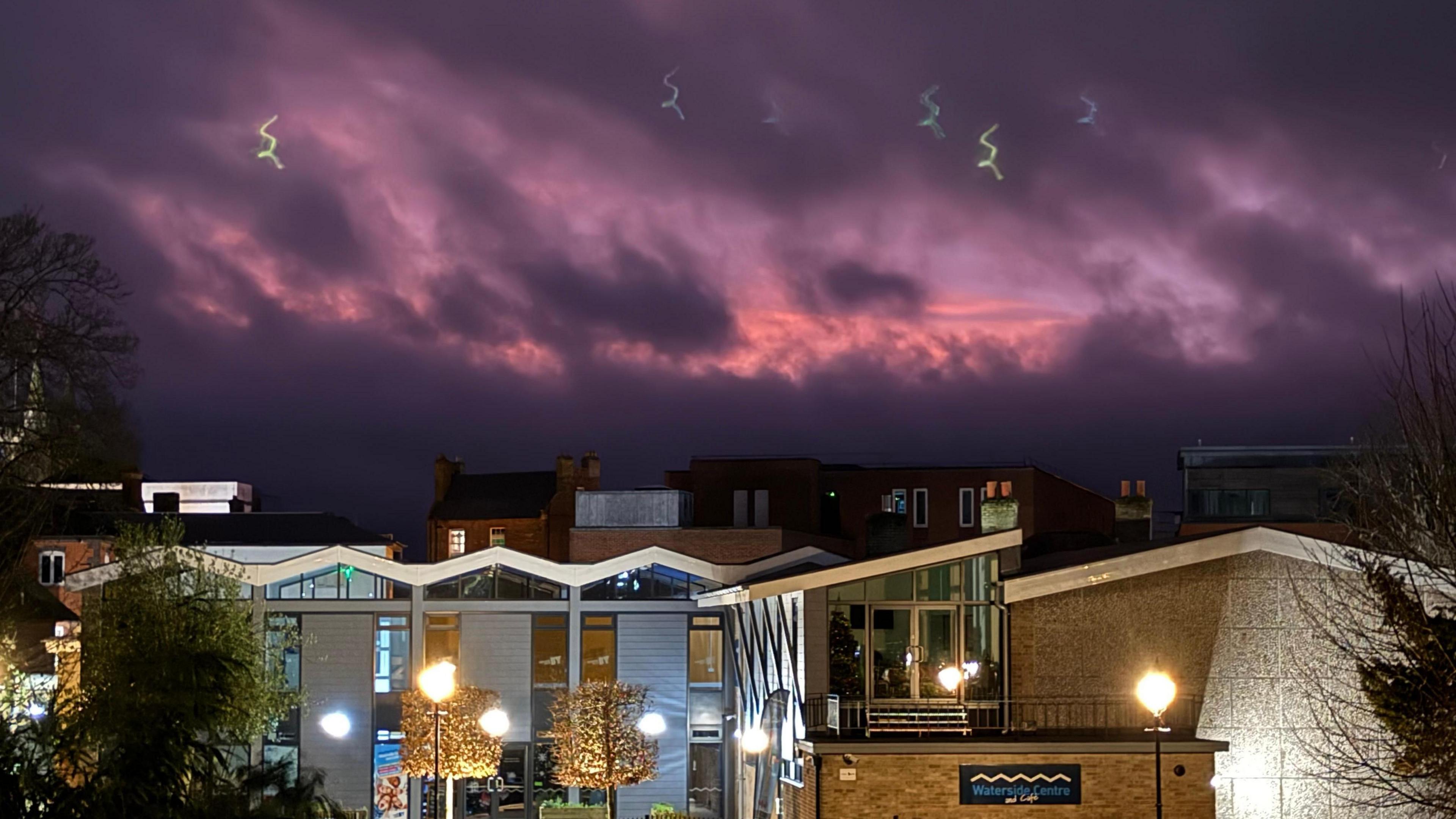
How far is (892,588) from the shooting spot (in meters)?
34.1

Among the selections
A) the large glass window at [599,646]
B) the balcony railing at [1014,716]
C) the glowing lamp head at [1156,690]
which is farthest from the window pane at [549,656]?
the glowing lamp head at [1156,690]

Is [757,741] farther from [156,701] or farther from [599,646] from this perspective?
[156,701]

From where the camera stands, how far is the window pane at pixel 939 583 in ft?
112

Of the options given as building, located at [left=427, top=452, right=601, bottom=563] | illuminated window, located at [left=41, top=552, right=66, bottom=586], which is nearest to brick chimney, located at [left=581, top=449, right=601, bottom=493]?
building, located at [left=427, top=452, right=601, bottom=563]

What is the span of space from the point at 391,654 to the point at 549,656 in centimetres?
406

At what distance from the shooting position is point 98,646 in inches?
1486

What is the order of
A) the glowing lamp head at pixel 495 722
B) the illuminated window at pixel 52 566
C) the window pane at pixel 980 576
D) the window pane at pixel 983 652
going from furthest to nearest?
the illuminated window at pixel 52 566 → the glowing lamp head at pixel 495 722 → the window pane at pixel 980 576 → the window pane at pixel 983 652

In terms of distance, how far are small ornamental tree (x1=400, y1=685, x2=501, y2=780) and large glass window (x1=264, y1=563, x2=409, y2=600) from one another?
11.3ft

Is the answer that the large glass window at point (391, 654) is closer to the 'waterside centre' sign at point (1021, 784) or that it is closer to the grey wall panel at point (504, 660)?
the grey wall panel at point (504, 660)

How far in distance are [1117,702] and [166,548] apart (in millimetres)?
21566

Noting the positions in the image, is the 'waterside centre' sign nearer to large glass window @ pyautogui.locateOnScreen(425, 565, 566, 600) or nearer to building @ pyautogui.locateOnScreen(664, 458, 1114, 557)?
large glass window @ pyautogui.locateOnScreen(425, 565, 566, 600)

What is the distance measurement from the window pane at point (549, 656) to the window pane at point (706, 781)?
3.97m

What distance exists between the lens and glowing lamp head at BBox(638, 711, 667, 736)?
44.5 metres

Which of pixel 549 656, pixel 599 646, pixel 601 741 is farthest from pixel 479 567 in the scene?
pixel 601 741
